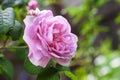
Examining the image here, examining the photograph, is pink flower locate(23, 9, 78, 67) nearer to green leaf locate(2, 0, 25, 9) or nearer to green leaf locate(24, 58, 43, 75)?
green leaf locate(24, 58, 43, 75)

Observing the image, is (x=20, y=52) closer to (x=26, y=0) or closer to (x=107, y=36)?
(x=26, y=0)

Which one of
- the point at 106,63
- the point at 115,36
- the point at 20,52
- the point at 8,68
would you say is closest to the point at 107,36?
the point at 115,36

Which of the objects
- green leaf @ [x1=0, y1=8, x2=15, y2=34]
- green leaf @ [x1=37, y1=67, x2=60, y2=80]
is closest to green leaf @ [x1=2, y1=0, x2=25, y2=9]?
green leaf @ [x1=0, y1=8, x2=15, y2=34]

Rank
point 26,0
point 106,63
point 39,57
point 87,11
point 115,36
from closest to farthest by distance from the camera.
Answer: point 39,57
point 26,0
point 87,11
point 106,63
point 115,36

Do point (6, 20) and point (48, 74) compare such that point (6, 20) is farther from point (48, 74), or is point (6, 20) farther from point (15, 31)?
point (48, 74)

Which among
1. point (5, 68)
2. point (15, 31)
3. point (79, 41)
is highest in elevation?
point (15, 31)

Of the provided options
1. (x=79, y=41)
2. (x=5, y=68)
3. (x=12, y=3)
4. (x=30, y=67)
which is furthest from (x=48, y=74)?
(x=79, y=41)
